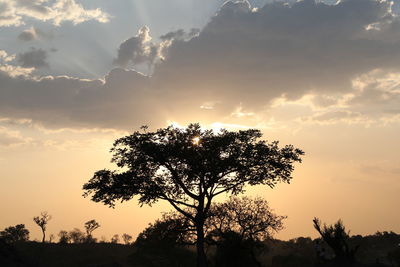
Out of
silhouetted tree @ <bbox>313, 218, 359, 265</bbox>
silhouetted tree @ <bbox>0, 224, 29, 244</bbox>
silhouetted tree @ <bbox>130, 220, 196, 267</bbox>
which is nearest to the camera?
silhouetted tree @ <bbox>313, 218, 359, 265</bbox>

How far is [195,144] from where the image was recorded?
1991 inches

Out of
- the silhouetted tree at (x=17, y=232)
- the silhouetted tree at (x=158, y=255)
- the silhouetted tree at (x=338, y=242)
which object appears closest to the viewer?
the silhouetted tree at (x=338, y=242)

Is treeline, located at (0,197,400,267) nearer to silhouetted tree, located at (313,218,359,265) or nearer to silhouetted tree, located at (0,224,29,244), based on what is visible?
silhouetted tree, located at (313,218,359,265)

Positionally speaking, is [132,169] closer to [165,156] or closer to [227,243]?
[165,156]

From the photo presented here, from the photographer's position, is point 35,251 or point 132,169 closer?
point 132,169

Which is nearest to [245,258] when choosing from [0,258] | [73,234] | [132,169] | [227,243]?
[227,243]

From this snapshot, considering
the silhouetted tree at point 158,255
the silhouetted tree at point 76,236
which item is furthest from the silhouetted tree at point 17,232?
the silhouetted tree at point 158,255

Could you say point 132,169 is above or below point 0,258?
above

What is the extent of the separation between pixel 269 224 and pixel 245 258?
14.5 metres

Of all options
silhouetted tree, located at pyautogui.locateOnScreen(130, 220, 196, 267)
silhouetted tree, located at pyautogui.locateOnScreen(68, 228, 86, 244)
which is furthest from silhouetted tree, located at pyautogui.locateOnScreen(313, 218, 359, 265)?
silhouetted tree, located at pyautogui.locateOnScreen(68, 228, 86, 244)

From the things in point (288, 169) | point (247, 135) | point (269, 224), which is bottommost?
point (269, 224)

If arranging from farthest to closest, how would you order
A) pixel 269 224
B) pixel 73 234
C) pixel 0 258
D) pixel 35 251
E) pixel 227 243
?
pixel 73 234 → pixel 35 251 → pixel 269 224 → pixel 227 243 → pixel 0 258

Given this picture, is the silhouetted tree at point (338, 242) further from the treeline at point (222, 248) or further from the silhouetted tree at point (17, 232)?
the silhouetted tree at point (17, 232)

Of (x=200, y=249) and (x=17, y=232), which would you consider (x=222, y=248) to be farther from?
(x=17, y=232)
